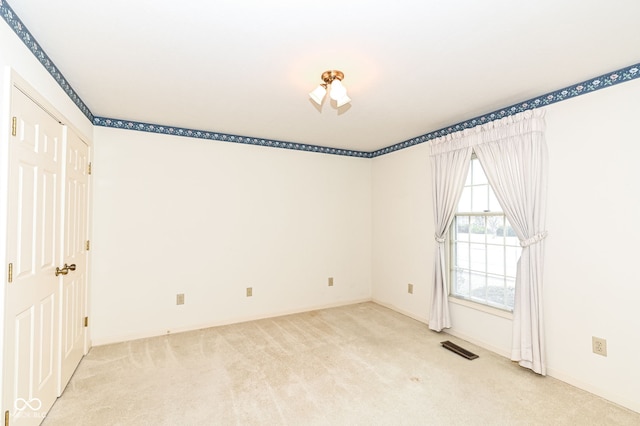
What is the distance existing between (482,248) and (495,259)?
0.18 m

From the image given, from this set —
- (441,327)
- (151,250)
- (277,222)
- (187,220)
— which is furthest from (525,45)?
(151,250)

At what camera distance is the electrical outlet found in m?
2.24

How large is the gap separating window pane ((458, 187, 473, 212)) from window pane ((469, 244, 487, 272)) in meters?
0.42

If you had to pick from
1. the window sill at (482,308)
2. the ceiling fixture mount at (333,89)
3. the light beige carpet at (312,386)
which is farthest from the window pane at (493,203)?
the ceiling fixture mount at (333,89)

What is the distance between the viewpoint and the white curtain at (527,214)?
2.56 metres

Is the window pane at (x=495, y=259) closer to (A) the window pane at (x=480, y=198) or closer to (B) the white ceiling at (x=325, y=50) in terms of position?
(A) the window pane at (x=480, y=198)

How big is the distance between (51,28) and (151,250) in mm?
2297

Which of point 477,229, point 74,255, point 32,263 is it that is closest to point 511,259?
point 477,229

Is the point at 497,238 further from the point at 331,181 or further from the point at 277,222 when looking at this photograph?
the point at 277,222

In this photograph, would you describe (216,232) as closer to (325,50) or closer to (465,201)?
(325,50)

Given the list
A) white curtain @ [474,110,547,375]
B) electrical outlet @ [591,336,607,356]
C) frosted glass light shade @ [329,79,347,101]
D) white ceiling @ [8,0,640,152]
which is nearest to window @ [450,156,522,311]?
white curtain @ [474,110,547,375]

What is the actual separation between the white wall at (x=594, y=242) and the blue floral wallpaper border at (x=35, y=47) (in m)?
3.74

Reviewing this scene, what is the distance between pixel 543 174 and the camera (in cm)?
258

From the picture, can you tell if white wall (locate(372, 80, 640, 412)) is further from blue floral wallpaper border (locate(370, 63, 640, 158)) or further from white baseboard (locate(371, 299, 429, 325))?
white baseboard (locate(371, 299, 429, 325))
